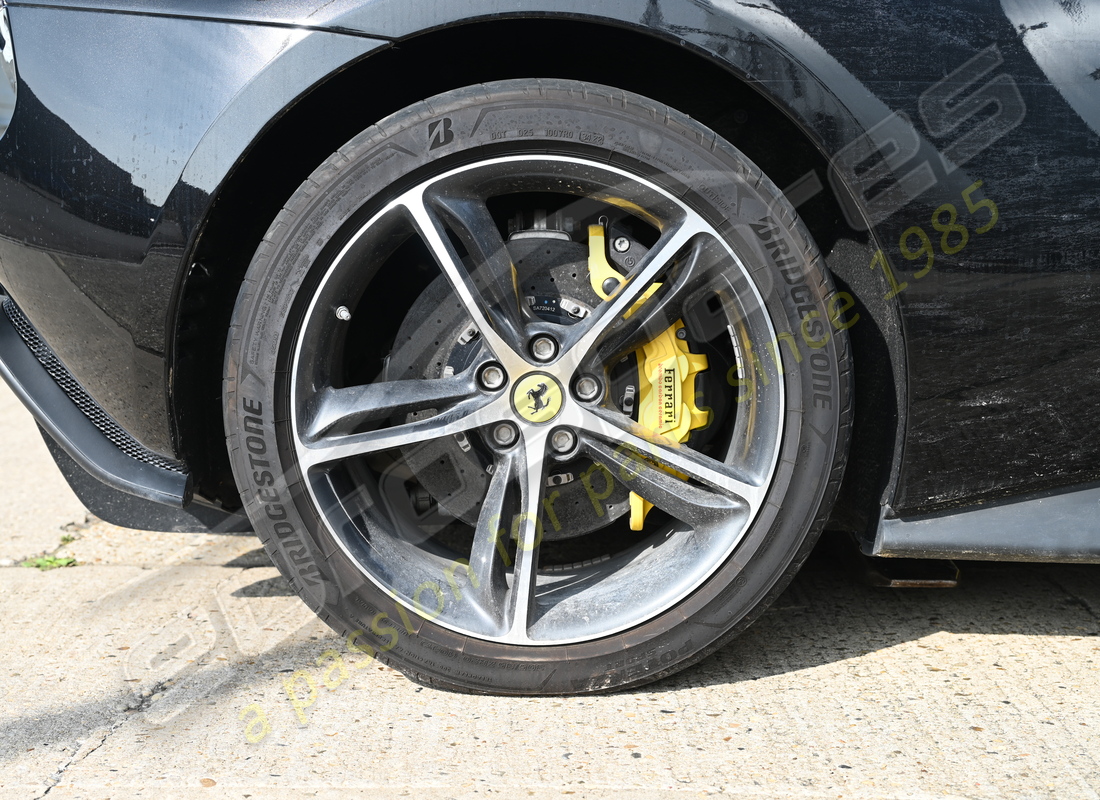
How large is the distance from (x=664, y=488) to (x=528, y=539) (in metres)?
0.29

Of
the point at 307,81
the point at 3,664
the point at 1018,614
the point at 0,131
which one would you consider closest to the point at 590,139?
the point at 307,81

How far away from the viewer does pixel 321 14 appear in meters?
1.60

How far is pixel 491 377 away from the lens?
69.5 inches

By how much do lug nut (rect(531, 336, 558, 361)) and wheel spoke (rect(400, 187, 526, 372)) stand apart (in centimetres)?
4

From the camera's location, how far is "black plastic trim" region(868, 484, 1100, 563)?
1.76 metres

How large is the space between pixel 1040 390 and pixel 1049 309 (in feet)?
0.51

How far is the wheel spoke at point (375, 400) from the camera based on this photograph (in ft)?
5.78

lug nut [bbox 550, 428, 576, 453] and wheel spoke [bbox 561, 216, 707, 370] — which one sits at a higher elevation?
wheel spoke [bbox 561, 216, 707, 370]

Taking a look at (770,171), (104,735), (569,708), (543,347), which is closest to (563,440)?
(543,347)

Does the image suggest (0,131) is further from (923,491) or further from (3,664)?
(923,491)

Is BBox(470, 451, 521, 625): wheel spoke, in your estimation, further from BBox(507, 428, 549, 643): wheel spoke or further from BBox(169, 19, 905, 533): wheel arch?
BBox(169, 19, 905, 533): wheel arch

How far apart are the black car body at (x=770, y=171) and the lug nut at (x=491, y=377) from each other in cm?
55

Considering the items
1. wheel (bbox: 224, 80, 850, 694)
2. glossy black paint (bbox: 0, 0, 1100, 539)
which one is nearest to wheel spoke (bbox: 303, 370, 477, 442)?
wheel (bbox: 224, 80, 850, 694)

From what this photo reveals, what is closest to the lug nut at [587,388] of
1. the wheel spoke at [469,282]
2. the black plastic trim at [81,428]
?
the wheel spoke at [469,282]
